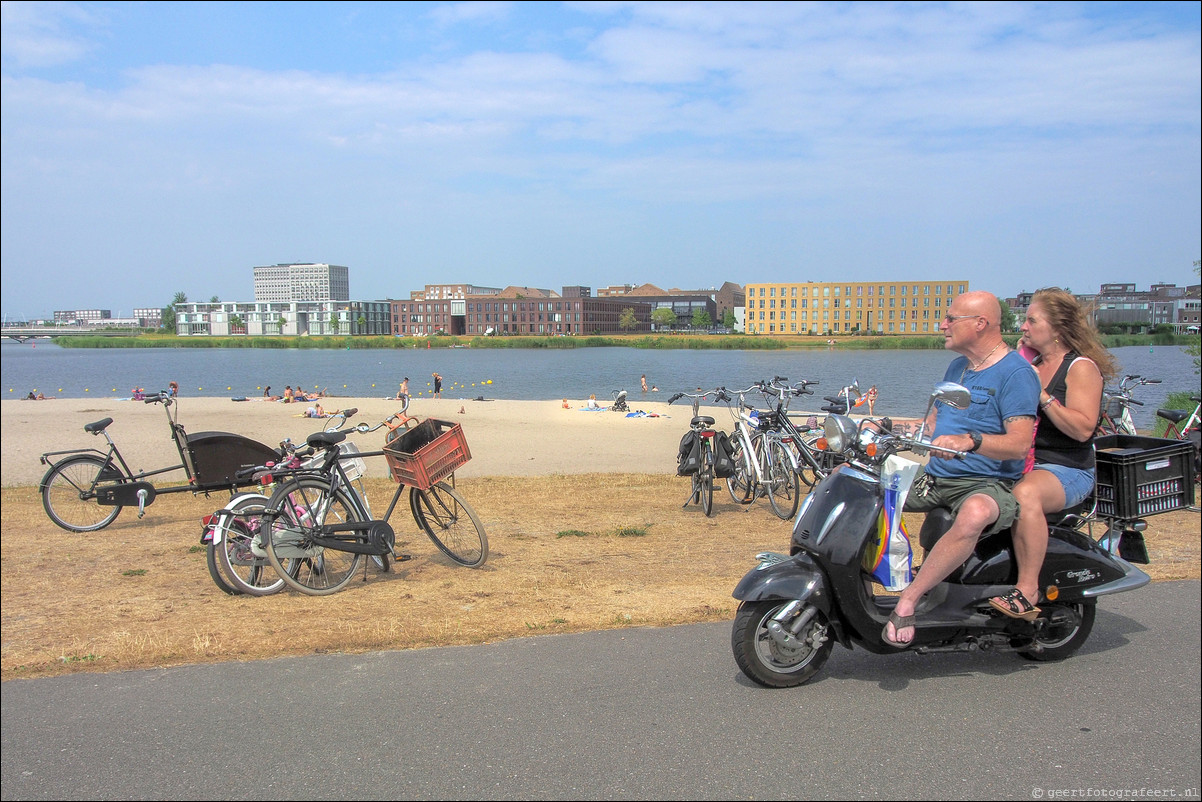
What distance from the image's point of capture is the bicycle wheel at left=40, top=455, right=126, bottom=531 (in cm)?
702

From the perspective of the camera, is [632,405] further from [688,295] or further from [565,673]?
[688,295]

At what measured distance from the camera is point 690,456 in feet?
25.7

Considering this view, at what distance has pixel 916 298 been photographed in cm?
1853

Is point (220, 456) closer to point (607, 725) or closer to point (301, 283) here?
point (607, 725)

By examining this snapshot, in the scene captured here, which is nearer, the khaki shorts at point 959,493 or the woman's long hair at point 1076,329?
the khaki shorts at point 959,493

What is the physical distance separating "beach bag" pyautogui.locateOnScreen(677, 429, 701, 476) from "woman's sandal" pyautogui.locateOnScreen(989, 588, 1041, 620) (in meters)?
4.42

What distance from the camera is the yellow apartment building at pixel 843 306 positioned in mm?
18125

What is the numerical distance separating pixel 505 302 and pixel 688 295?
45.3 meters

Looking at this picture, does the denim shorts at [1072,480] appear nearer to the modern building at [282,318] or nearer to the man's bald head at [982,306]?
the man's bald head at [982,306]

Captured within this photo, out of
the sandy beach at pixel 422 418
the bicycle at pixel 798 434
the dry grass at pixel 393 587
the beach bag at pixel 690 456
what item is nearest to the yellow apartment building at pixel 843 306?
the sandy beach at pixel 422 418

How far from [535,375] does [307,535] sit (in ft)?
161

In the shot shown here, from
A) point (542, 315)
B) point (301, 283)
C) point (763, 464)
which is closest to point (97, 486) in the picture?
point (301, 283)

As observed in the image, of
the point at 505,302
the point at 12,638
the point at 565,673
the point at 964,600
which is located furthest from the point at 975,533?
the point at 505,302

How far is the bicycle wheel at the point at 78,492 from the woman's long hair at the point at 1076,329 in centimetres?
763
